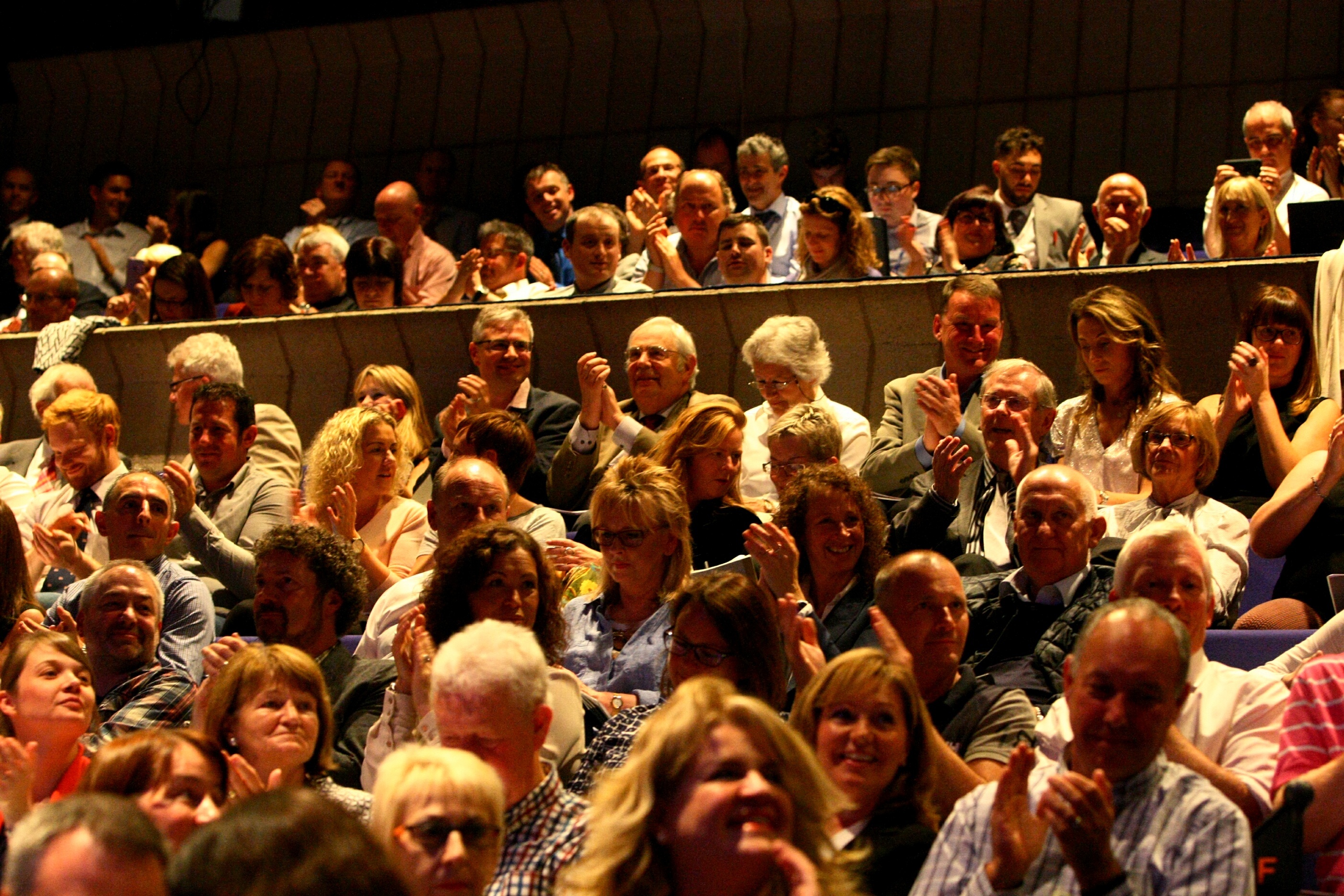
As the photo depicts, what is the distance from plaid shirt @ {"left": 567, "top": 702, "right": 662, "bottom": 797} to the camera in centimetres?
344

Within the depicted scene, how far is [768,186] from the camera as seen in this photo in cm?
725

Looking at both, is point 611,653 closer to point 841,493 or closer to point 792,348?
point 841,493

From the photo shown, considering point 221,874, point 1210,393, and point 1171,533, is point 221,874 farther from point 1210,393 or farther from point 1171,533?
point 1210,393

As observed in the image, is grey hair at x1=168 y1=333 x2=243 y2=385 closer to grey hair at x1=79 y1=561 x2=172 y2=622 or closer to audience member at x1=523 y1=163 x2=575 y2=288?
audience member at x1=523 y1=163 x2=575 y2=288

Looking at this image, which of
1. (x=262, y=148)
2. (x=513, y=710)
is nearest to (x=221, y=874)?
(x=513, y=710)

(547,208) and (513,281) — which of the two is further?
(547,208)

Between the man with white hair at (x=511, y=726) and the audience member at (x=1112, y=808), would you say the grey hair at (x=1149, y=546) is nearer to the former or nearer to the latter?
the audience member at (x=1112, y=808)

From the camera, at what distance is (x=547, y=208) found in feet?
25.9

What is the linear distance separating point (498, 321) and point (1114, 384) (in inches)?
75.9

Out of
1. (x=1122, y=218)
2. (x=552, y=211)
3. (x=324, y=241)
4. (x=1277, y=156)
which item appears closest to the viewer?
(x=1122, y=218)

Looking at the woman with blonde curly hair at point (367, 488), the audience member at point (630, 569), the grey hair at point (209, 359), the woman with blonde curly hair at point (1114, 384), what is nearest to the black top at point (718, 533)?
the audience member at point (630, 569)

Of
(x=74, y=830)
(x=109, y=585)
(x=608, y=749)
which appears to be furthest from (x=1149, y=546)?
(x=109, y=585)

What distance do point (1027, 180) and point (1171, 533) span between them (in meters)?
3.77

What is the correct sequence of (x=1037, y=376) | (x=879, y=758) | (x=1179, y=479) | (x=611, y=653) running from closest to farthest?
(x=879, y=758), (x=611, y=653), (x=1179, y=479), (x=1037, y=376)
